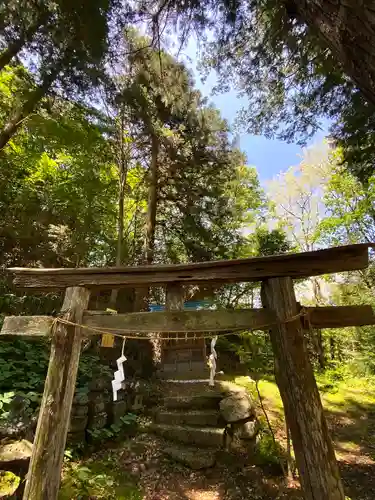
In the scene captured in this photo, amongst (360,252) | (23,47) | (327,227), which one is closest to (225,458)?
(360,252)

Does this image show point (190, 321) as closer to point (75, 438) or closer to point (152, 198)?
point (75, 438)

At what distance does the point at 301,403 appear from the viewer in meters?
2.59

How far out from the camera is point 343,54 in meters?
2.58

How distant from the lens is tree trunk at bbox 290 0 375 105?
2.31 metres

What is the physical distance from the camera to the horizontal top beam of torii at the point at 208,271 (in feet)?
9.31

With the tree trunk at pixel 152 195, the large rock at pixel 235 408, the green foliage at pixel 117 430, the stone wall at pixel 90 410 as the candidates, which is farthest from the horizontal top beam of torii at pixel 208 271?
the tree trunk at pixel 152 195

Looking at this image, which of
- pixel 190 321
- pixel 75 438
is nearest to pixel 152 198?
pixel 75 438

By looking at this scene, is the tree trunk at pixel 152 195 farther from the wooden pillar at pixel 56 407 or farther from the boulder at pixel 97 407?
the wooden pillar at pixel 56 407

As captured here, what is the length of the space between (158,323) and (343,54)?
2987mm

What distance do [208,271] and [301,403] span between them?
1444 mm

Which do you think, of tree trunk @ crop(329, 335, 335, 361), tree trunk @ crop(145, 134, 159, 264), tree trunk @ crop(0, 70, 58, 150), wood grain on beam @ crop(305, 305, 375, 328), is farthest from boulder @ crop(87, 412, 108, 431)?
tree trunk @ crop(329, 335, 335, 361)

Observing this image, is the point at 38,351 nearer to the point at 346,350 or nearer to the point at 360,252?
the point at 360,252

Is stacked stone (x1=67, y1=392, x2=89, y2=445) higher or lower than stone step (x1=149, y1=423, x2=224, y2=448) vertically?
higher

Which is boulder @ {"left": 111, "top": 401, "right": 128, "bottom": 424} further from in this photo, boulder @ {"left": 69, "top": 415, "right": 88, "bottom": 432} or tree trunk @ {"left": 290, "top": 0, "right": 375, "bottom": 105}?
tree trunk @ {"left": 290, "top": 0, "right": 375, "bottom": 105}
